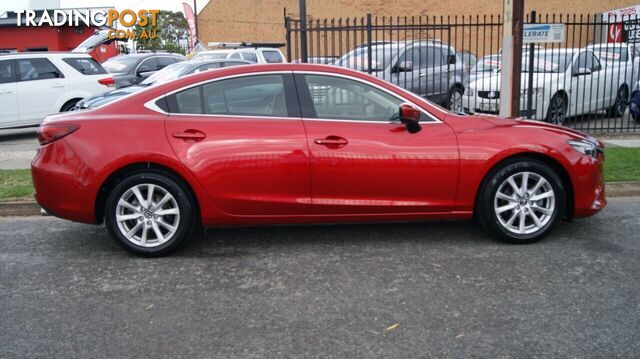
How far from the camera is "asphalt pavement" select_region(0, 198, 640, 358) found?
354 centimetres

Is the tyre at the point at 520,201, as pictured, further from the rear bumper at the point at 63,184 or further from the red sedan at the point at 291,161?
the rear bumper at the point at 63,184

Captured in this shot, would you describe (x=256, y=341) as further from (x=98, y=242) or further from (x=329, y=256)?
(x=98, y=242)

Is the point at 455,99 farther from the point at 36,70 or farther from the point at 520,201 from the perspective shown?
the point at 36,70

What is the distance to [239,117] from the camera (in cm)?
507

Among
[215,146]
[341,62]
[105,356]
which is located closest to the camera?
[105,356]

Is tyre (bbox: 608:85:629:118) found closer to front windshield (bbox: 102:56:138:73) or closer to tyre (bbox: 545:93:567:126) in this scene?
tyre (bbox: 545:93:567:126)

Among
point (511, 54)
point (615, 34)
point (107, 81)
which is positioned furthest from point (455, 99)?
point (107, 81)

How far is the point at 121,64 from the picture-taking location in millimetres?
17219

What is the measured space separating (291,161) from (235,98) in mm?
724

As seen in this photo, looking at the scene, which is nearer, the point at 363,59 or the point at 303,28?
the point at 303,28

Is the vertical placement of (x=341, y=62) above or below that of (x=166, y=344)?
above

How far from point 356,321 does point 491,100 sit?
30.3 feet

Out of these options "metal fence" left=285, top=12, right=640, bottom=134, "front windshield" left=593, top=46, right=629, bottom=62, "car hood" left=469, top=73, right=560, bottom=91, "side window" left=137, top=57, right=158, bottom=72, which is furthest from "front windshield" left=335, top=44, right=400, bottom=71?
"side window" left=137, top=57, right=158, bottom=72

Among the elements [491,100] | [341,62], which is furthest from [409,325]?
[341,62]
